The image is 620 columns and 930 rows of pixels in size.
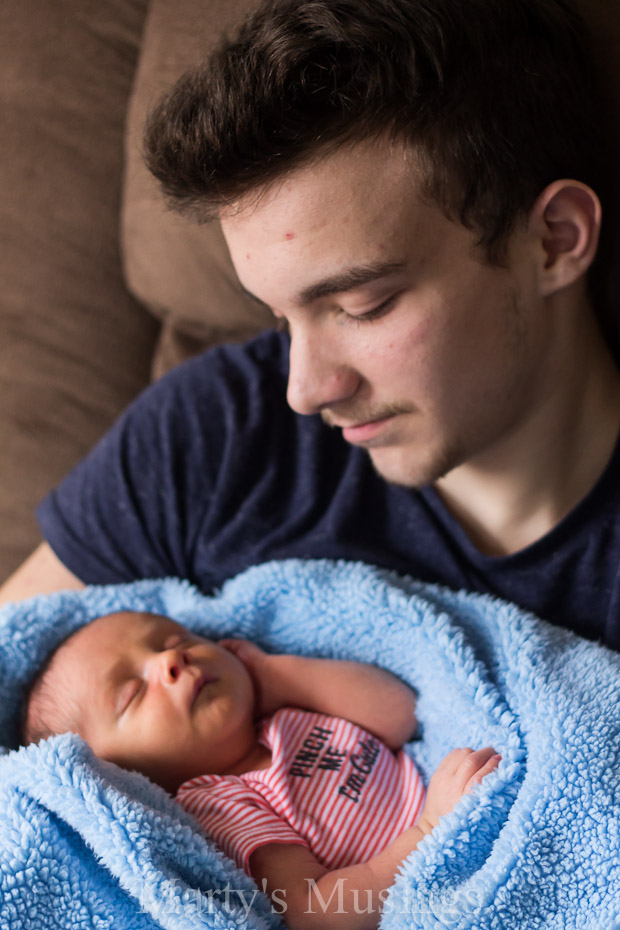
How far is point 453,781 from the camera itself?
0.99m

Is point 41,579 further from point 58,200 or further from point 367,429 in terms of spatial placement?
point 58,200

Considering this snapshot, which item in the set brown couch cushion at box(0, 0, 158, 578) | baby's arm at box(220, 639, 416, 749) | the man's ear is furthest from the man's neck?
brown couch cushion at box(0, 0, 158, 578)

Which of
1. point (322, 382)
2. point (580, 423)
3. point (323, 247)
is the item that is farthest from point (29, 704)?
point (580, 423)

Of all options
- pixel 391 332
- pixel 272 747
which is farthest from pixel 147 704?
pixel 391 332

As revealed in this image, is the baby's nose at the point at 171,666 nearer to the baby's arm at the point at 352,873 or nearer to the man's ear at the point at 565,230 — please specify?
the baby's arm at the point at 352,873

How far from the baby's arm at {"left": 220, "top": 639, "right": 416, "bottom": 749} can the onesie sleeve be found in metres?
0.14

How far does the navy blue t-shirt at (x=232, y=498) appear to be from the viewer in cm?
126

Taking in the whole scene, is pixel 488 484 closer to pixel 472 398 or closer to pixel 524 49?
pixel 472 398

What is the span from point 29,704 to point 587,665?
2.27ft

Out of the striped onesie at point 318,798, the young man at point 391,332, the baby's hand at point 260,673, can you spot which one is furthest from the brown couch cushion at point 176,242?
the striped onesie at point 318,798

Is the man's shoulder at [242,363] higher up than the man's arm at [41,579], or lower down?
higher up

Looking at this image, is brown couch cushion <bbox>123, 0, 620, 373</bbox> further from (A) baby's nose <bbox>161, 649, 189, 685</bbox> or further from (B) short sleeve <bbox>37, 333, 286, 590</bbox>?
(A) baby's nose <bbox>161, 649, 189, 685</bbox>

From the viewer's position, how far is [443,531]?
4.10 ft

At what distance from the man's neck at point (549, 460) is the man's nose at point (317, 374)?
272 millimetres
